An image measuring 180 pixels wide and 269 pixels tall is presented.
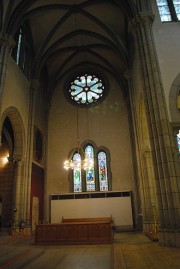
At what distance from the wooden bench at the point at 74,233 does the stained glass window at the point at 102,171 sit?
5907mm

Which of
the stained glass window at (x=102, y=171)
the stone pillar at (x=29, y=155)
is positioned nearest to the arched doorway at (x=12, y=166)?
the stone pillar at (x=29, y=155)

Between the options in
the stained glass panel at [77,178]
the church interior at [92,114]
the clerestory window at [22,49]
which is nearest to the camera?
the church interior at [92,114]

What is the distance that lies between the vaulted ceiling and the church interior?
0.06 m

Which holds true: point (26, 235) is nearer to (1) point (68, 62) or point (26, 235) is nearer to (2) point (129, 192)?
(2) point (129, 192)

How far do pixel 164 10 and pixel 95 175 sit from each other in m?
10.4

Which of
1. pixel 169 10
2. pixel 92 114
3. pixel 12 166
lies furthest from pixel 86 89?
pixel 169 10

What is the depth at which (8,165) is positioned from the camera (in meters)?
14.7

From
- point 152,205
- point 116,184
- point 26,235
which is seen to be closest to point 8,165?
point 26,235

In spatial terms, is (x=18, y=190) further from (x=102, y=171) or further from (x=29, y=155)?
(x=102, y=171)

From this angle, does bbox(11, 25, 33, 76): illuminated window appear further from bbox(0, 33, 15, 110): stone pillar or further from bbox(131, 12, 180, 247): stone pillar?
bbox(131, 12, 180, 247): stone pillar

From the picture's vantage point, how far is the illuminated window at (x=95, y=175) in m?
15.2

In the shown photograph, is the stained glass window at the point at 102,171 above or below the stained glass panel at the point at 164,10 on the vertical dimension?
below

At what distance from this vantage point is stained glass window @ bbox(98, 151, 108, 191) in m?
15.2

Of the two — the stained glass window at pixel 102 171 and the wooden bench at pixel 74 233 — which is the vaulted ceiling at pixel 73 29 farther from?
the wooden bench at pixel 74 233
